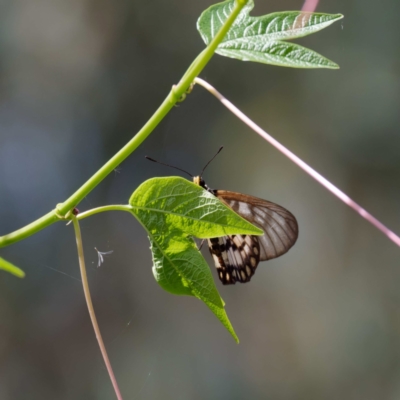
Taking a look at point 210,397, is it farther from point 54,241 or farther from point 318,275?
point 54,241

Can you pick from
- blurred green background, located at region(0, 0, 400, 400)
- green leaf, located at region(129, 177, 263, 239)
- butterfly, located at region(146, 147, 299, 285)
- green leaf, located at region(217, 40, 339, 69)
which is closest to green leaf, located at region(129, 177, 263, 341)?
green leaf, located at region(129, 177, 263, 239)

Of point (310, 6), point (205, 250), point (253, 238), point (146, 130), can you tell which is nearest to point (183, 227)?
point (146, 130)

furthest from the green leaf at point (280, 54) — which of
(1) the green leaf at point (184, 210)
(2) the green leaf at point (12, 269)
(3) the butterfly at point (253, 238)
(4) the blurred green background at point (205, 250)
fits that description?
(4) the blurred green background at point (205, 250)

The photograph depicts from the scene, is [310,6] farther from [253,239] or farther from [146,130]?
[253,239]

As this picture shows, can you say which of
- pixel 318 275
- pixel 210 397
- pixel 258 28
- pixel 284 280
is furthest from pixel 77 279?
pixel 258 28

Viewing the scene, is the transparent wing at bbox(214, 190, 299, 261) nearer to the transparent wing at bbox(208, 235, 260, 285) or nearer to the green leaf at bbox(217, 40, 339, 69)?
the transparent wing at bbox(208, 235, 260, 285)

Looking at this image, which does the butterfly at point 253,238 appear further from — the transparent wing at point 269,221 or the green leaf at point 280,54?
the green leaf at point 280,54
